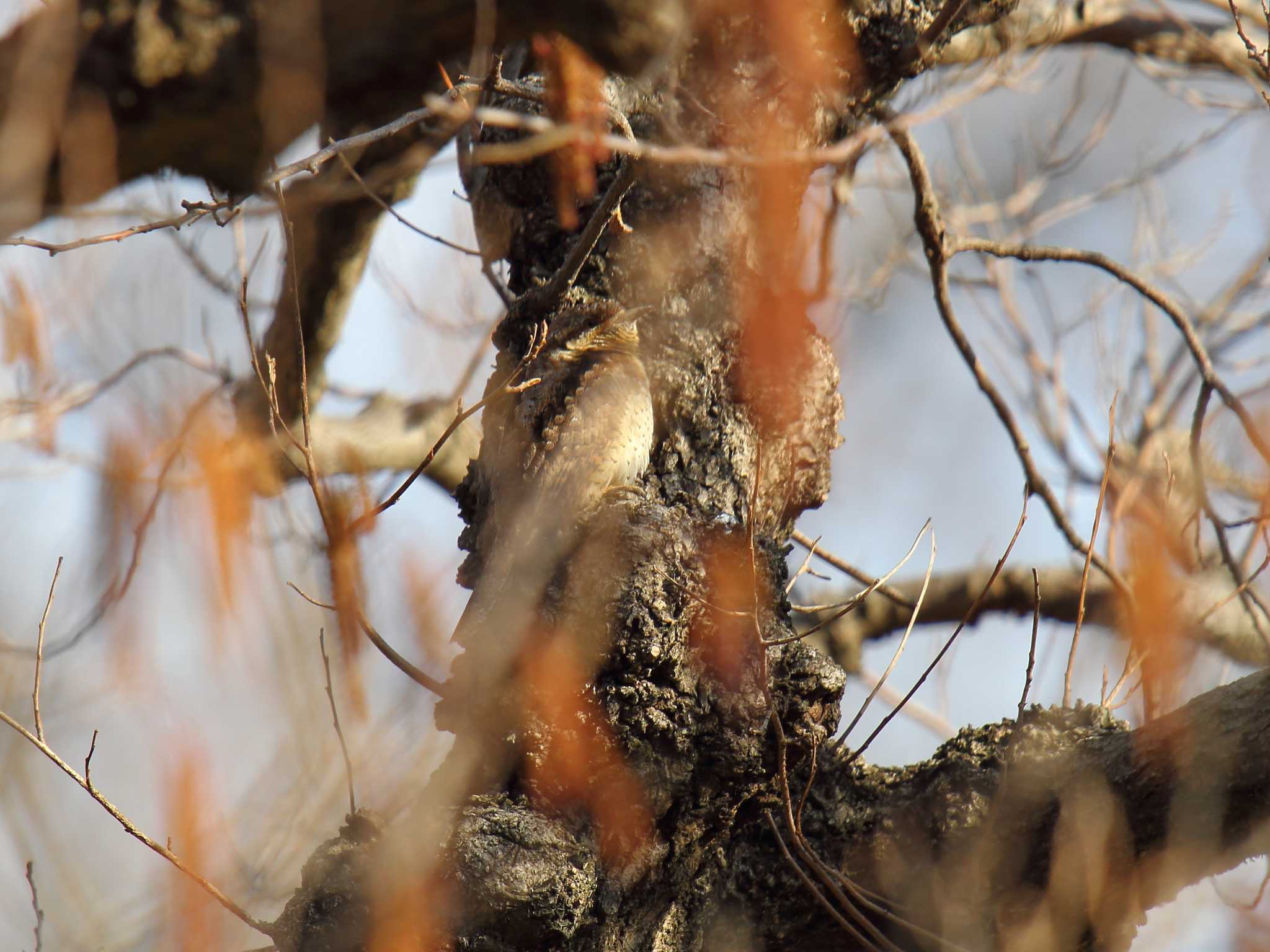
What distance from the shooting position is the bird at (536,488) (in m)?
2.36

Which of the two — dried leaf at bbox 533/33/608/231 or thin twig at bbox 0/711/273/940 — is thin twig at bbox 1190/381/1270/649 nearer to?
dried leaf at bbox 533/33/608/231

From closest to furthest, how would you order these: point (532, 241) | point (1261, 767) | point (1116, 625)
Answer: point (1261, 767), point (532, 241), point (1116, 625)

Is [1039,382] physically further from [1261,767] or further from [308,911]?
[308,911]

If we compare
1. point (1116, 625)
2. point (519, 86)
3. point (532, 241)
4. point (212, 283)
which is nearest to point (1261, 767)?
point (1116, 625)

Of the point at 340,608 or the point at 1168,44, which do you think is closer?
the point at 340,608

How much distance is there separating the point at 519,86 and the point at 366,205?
1.82 meters

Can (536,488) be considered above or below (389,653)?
above

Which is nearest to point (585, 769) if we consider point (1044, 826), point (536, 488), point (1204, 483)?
point (536, 488)

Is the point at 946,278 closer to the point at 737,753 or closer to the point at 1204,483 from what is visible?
the point at 1204,483

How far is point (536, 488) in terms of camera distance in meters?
2.77

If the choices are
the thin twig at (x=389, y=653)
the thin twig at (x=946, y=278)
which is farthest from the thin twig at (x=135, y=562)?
the thin twig at (x=946, y=278)

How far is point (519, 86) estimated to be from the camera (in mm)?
2229

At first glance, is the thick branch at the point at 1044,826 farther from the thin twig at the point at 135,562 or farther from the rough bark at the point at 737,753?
the thin twig at the point at 135,562

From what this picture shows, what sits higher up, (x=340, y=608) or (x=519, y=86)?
(x=519, y=86)
